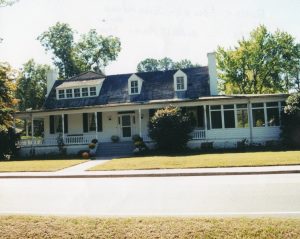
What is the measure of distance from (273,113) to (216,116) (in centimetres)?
447

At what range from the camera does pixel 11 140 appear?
2758 cm

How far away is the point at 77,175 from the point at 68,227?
30.3 feet

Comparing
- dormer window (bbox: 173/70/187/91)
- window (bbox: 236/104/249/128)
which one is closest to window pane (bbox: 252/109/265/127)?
window (bbox: 236/104/249/128)

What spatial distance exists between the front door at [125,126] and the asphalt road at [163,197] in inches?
606

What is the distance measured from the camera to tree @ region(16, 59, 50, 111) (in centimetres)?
5494

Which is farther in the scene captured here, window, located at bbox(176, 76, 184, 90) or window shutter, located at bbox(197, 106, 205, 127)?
window, located at bbox(176, 76, 184, 90)

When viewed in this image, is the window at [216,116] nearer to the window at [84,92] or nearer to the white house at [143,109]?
the white house at [143,109]

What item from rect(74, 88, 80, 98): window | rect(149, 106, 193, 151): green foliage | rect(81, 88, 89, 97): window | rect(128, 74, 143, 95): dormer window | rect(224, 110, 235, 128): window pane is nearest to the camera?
rect(149, 106, 193, 151): green foliage

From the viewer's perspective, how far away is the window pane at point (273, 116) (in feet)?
83.7

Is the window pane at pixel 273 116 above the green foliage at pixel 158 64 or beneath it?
beneath

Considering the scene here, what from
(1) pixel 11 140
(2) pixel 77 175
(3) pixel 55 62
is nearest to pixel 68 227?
(2) pixel 77 175

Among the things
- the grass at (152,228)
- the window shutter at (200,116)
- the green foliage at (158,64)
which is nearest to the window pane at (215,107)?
the window shutter at (200,116)

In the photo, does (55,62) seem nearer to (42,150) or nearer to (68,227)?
(42,150)

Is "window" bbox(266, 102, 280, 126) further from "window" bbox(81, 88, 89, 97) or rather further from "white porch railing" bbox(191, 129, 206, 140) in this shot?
"window" bbox(81, 88, 89, 97)
